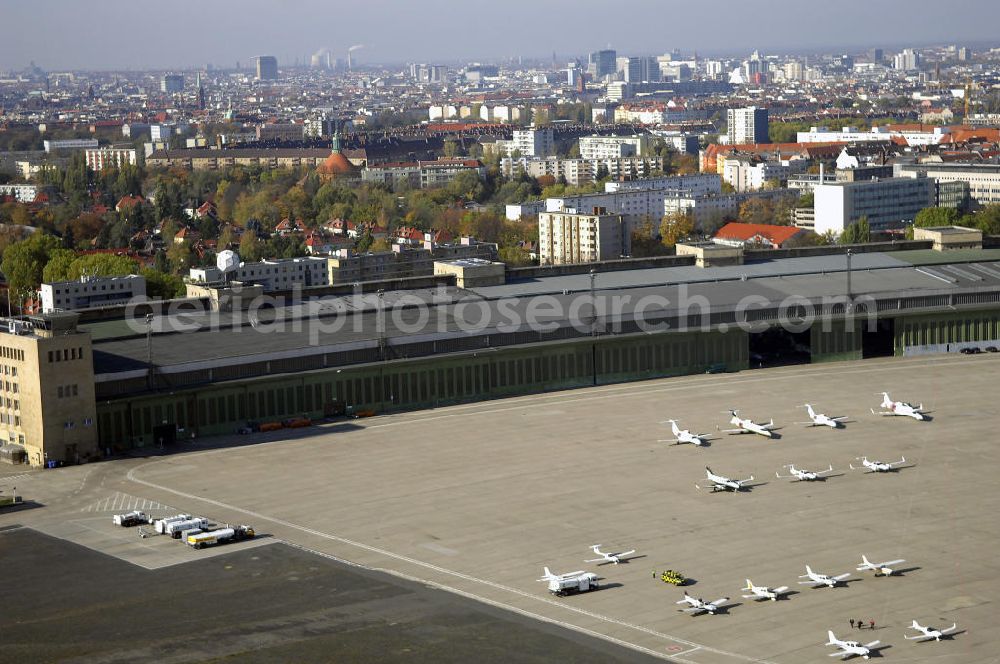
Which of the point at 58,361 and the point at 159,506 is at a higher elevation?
the point at 58,361

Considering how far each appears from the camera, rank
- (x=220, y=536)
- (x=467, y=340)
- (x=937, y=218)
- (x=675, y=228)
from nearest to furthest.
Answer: (x=220, y=536), (x=467, y=340), (x=937, y=218), (x=675, y=228)

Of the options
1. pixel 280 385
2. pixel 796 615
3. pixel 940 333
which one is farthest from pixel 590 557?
pixel 940 333

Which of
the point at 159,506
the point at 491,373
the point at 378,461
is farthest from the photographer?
the point at 491,373

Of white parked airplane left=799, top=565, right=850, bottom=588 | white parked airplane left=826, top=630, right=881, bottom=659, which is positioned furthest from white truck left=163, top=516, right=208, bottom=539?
white parked airplane left=826, top=630, right=881, bottom=659

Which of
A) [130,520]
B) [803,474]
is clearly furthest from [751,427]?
[130,520]

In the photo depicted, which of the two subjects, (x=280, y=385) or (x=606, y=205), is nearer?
(x=280, y=385)

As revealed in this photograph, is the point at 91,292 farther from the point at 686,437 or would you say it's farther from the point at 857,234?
the point at 857,234

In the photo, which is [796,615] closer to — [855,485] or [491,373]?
[855,485]
